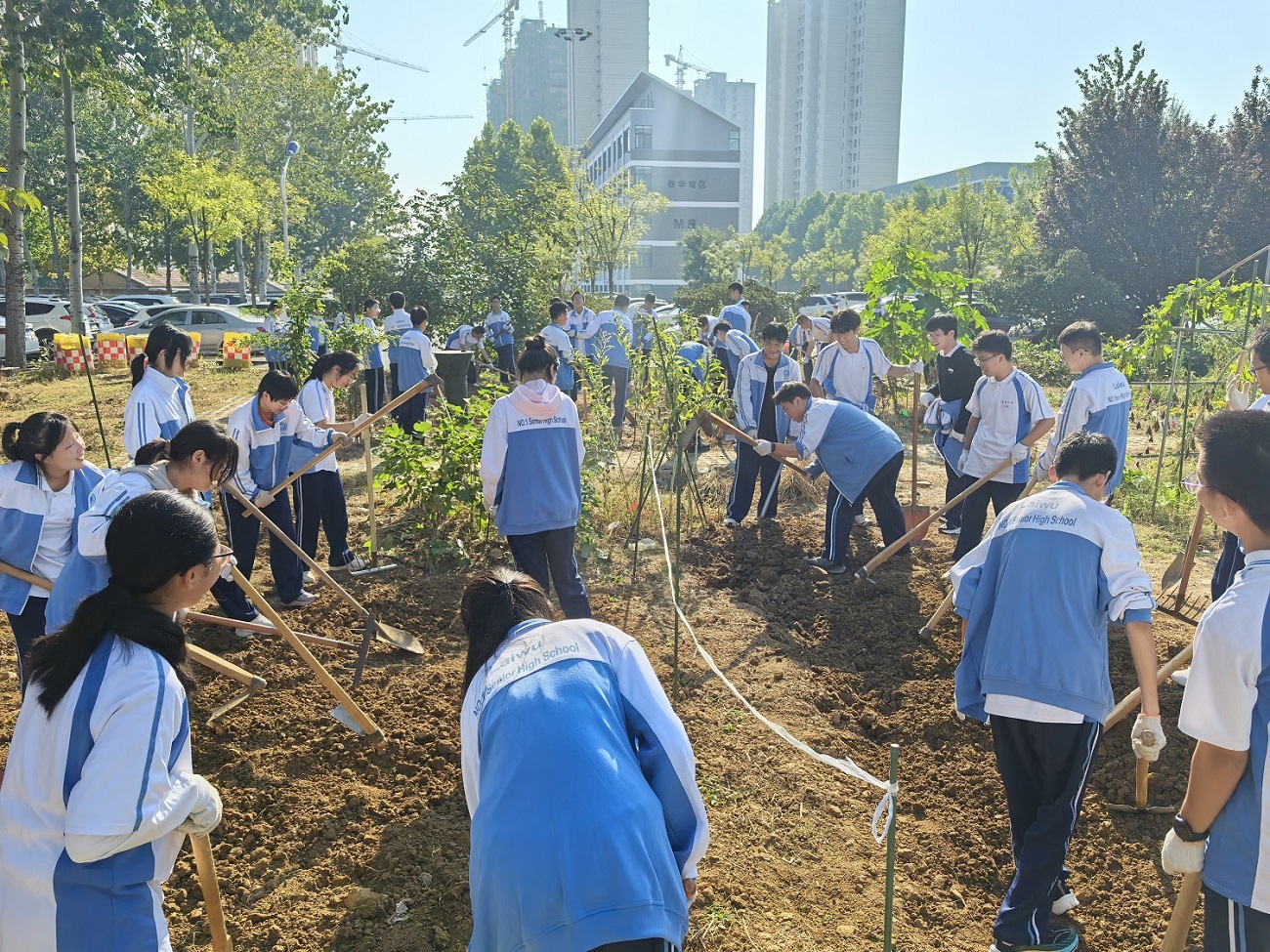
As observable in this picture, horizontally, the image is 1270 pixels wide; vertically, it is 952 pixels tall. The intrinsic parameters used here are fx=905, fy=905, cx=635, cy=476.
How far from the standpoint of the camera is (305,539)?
6.25 metres

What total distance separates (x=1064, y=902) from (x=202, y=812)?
2.81 metres

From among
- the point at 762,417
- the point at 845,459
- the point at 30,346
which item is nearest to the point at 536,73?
the point at 30,346

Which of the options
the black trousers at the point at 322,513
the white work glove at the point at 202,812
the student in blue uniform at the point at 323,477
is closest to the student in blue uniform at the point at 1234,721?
the white work glove at the point at 202,812

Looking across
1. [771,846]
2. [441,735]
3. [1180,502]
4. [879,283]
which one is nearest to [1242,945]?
[771,846]

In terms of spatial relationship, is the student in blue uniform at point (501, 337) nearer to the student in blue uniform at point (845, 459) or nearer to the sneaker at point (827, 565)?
the student in blue uniform at point (845, 459)

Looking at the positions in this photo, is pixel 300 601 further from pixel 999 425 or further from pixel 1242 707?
pixel 1242 707

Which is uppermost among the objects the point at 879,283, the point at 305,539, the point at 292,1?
the point at 292,1

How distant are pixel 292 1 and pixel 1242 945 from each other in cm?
2268

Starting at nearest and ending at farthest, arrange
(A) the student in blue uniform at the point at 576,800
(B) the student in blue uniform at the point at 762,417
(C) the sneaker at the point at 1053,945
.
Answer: (A) the student in blue uniform at the point at 576,800, (C) the sneaker at the point at 1053,945, (B) the student in blue uniform at the point at 762,417

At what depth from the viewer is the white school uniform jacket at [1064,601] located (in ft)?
8.92

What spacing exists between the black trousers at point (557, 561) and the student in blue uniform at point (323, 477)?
2050 millimetres

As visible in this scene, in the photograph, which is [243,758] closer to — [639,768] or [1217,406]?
[639,768]

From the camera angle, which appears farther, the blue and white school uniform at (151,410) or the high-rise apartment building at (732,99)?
the high-rise apartment building at (732,99)

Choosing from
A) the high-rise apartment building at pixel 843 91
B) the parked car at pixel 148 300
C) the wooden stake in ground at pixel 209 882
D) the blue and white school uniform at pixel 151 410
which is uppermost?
the high-rise apartment building at pixel 843 91
